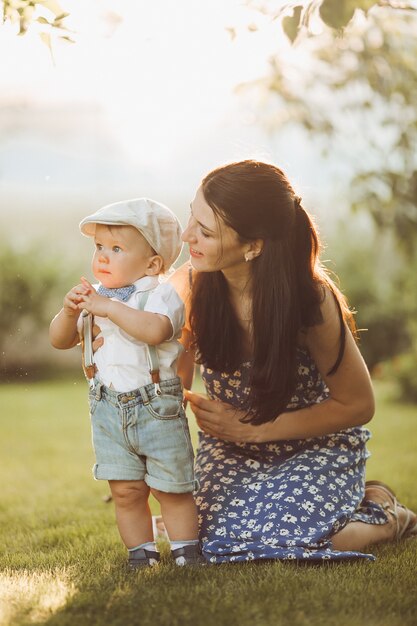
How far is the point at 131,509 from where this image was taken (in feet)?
7.81

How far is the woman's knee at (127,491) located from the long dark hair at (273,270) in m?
0.45

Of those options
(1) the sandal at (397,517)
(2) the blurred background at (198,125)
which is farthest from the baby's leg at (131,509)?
(2) the blurred background at (198,125)

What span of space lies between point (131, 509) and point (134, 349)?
45 centimetres

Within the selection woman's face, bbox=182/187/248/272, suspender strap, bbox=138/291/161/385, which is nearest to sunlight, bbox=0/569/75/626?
suspender strap, bbox=138/291/161/385

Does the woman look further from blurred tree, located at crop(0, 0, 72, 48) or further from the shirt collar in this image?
blurred tree, located at crop(0, 0, 72, 48)

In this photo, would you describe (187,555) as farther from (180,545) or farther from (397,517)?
(397,517)

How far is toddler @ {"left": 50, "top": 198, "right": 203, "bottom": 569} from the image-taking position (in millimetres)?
2293

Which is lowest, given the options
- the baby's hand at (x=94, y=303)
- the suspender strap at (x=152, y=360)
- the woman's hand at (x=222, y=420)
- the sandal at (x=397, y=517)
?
the sandal at (x=397, y=517)

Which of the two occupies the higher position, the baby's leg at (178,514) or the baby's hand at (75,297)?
the baby's hand at (75,297)

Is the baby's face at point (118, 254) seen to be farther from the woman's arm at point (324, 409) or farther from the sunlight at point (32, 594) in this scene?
the sunlight at point (32, 594)

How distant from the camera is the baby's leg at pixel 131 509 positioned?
2.37m

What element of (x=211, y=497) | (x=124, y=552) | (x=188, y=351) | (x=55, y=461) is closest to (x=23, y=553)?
(x=124, y=552)

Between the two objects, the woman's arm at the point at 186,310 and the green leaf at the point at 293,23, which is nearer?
the green leaf at the point at 293,23

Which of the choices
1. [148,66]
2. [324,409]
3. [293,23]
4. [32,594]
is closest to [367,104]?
[148,66]
